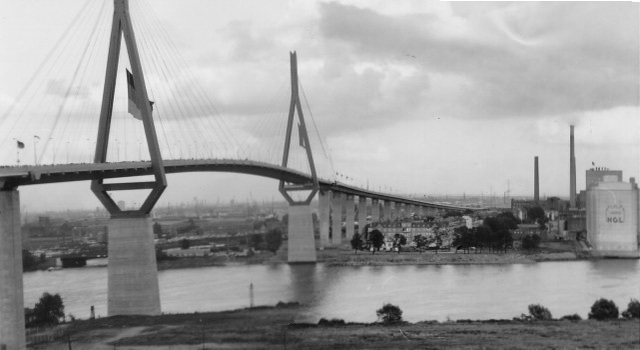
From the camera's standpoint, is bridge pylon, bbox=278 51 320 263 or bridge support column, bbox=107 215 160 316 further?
bridge pylon, bbox=278 51 320 263

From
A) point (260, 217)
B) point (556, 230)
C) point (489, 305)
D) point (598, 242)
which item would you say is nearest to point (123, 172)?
point (489, 305)

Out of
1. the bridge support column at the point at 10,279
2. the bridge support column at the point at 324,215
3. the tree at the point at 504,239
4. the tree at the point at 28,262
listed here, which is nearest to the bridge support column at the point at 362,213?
the bridge support column at the point at 324,215

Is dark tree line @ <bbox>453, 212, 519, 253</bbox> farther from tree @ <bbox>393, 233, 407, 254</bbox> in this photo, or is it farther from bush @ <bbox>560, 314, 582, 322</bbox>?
bush @ <bbox>560, 314, 582, 322</bbox>

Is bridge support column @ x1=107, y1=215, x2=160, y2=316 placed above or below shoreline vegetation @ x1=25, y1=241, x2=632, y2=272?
above

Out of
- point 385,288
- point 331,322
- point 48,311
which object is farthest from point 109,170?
point 385,288

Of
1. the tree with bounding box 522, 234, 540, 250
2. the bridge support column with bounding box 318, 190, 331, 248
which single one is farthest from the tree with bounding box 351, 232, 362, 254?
the tree with bounding box 522, 234, 540, 250

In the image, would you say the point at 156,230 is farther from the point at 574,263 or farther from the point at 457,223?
the point at 574,263

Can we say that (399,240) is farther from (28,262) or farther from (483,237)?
(28,262)
